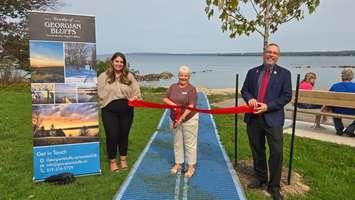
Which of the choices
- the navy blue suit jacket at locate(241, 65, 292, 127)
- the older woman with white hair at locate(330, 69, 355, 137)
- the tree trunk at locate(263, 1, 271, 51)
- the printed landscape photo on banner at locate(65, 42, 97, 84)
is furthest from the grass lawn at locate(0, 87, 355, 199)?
the tree trunk at locate(263, 1, 271, 51)

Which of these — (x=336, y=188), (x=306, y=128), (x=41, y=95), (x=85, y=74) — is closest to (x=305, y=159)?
(x=336, y=188)

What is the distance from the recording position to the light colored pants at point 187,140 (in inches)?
258

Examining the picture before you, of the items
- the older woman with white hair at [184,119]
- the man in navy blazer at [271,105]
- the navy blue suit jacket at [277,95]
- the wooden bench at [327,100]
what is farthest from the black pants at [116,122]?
the wooden bench at [327,100]

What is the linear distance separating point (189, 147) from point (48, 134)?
2.08 metres

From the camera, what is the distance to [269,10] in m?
7.27

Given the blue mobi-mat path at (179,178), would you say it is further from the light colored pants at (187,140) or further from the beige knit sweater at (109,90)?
the beige knit sweater at (109,90)

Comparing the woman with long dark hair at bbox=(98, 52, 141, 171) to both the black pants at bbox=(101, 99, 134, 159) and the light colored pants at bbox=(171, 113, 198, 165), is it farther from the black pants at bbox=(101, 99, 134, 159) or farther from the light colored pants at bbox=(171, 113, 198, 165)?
the light colored pants at bbox=(171, 113, 198, 165)

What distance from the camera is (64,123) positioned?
21.1 ft

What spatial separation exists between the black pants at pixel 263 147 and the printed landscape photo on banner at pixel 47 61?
2792mm

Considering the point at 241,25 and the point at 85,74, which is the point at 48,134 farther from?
the point at 241,25

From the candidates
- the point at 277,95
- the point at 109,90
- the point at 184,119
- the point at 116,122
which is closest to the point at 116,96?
the point at 109,90

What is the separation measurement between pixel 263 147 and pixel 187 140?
1.21 metres

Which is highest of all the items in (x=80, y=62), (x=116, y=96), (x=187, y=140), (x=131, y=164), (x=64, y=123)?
(x=80, y=62)

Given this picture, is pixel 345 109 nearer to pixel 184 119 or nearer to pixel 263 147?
pixel 263 147
